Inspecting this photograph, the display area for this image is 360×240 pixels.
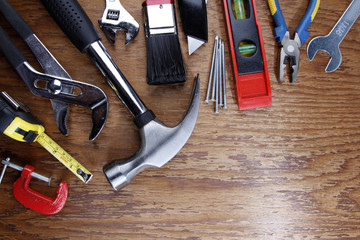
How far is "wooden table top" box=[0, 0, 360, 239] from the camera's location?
102cm

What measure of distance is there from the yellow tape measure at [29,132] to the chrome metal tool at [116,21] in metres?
0.35

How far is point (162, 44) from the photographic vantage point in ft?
3.36

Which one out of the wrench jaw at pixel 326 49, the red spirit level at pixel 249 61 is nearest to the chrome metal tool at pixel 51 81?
the red spirit level at pixel 249 61

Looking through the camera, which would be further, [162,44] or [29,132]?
[162,44]

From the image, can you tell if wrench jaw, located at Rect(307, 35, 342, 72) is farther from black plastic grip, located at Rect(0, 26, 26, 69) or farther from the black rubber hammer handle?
black plastic grip, located at Rect(0, 26, 26, 69)

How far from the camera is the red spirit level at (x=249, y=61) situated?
1.04 metres

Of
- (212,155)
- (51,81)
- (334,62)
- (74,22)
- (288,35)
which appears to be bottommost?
(212,155)

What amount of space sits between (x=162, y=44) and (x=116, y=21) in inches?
6.3

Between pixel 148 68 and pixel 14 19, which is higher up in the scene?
pixel 14 19

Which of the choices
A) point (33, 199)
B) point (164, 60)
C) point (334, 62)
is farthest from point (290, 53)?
point (33, 199)

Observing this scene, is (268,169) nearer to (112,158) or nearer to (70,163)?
(112,158)

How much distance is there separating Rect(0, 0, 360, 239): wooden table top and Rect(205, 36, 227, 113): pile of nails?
20 mm

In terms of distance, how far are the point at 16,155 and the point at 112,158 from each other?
300 millimetres

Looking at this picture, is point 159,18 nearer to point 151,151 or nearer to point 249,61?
point 249,61
